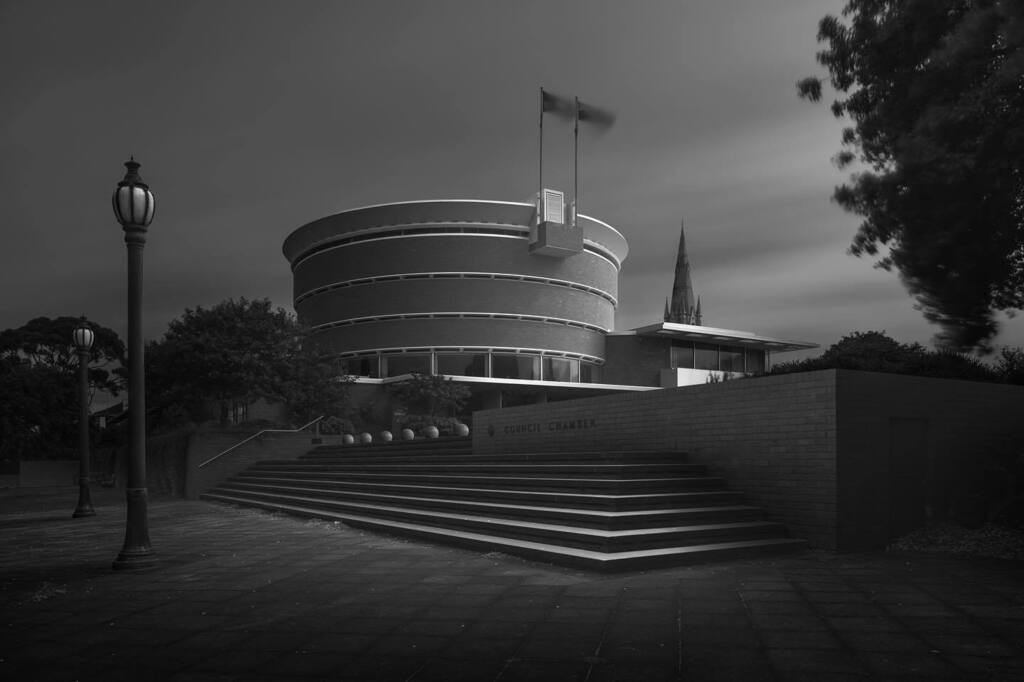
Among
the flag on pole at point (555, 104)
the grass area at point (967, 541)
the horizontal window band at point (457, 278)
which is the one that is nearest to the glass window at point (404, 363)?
the horizontal window band at point (457, 278)

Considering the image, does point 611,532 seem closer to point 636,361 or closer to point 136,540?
point 136,540

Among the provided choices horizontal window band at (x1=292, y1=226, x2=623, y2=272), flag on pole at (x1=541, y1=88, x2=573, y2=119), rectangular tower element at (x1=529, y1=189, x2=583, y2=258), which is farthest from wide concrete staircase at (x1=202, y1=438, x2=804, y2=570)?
horizontal window band at (x1=292, y1=226, x2=623, y2=272)

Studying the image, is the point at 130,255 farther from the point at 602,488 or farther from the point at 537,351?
the point at 537,351

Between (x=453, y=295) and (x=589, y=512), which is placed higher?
(x=453, y=295)

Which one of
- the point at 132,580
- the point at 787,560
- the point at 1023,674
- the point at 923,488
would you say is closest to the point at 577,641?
the point at 1023,674

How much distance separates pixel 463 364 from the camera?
50.0 metres

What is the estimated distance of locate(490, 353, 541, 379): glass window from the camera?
5022 centimetres

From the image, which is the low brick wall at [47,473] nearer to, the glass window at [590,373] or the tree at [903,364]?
the glass window at [590,373]

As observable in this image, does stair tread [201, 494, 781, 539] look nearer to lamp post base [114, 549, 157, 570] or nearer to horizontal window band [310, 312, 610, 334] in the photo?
lamp post base [114, 549, 157, 570]

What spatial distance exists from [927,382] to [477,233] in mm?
41983

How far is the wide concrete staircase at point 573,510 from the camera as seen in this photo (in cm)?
924

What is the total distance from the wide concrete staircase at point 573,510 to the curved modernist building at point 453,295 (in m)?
32.9

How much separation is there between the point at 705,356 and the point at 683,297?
8647 cm

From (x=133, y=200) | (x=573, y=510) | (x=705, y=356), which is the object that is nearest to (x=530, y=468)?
(x=573, y=510)
